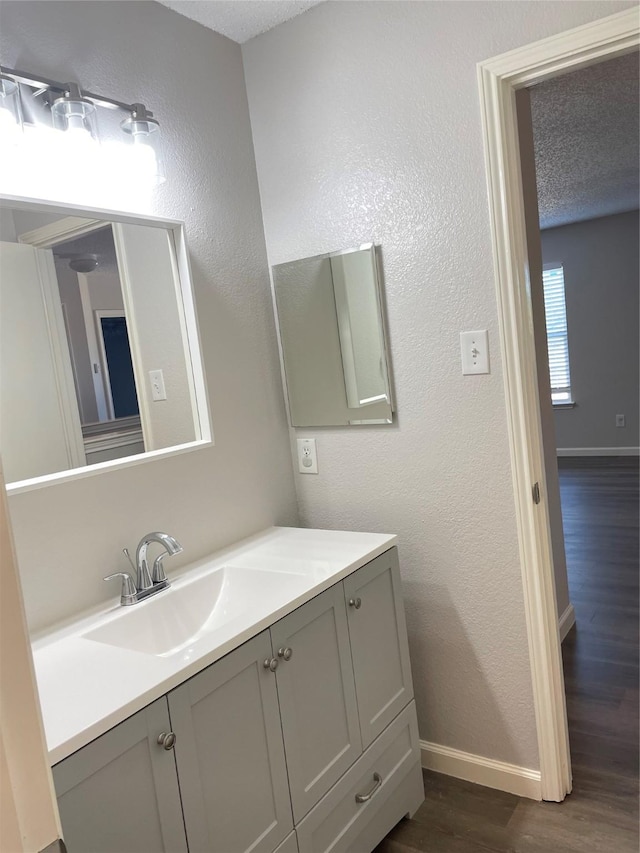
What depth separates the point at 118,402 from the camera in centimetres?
182

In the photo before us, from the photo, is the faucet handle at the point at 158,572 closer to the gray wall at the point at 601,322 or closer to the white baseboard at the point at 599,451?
the white baseboard at the point at 599,451

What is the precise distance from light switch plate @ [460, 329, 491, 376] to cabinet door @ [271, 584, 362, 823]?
29.2 inches

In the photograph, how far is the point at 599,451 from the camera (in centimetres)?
705

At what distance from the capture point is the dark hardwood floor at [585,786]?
6.15 ft

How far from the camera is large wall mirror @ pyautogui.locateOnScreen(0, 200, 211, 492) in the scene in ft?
5.23

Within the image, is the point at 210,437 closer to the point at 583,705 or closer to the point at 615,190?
the point at 583,705

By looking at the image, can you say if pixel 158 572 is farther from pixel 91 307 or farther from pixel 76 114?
pixel 76 114

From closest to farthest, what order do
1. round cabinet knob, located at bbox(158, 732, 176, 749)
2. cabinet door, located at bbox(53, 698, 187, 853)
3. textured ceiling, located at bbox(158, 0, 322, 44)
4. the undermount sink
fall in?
cabinet door, located at bbox(53, 698, 187, 853), round cabinet knob, located at bbox(158, 732, 176, 749), the undermount sink, textured ceiling, located at bbox(158, 0, 322, 44)

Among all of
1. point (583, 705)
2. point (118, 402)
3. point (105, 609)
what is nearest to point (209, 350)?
point (118, 402)

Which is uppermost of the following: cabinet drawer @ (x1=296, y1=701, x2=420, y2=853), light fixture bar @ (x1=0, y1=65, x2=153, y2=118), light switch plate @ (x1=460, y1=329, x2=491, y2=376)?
light fixture bar @ (x1=0, y1=65, x2=153, y2=118)

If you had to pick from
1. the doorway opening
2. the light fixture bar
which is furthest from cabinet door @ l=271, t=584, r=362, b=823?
the light fixture bar

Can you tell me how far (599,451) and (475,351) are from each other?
568 cm

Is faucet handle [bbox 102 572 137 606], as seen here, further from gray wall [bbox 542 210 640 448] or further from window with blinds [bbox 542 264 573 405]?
gray wall [bbox 542 210 640 448]

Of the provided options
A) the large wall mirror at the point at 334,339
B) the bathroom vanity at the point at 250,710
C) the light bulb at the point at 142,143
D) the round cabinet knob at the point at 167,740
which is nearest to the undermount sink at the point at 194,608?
the bathroom vanity at the point at 250,710
